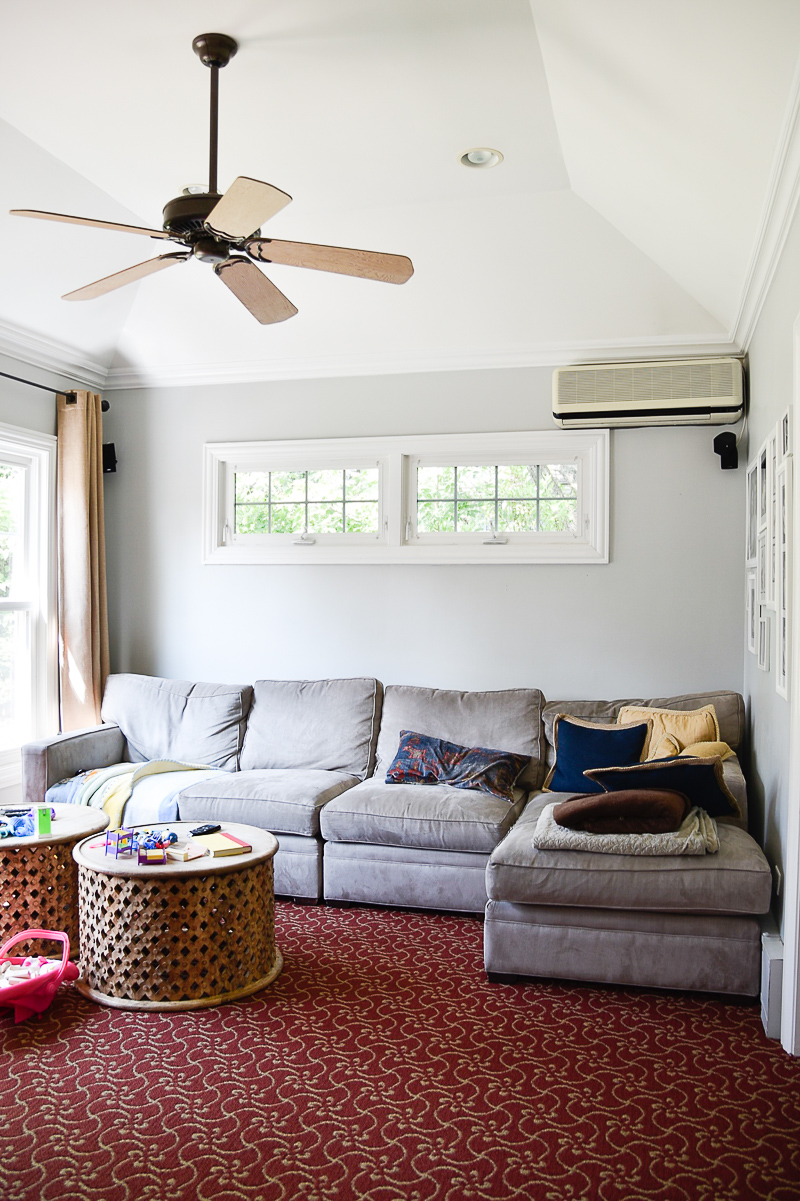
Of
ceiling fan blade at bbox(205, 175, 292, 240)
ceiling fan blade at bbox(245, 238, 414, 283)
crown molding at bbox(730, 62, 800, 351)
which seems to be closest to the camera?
ceiling fan blade at bbox(205, 175, 292, 240)

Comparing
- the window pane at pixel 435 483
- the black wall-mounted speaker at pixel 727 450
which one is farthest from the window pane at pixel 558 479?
the black wall-mounted speaker at pixel 727 450

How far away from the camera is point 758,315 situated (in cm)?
381

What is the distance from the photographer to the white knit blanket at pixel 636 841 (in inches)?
119

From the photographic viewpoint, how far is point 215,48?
2.84 metres

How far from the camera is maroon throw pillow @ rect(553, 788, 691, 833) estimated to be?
3.13 m

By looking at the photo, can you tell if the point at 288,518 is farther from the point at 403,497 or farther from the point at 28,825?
the point at 28,825

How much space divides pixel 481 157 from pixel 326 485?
200 centimetres

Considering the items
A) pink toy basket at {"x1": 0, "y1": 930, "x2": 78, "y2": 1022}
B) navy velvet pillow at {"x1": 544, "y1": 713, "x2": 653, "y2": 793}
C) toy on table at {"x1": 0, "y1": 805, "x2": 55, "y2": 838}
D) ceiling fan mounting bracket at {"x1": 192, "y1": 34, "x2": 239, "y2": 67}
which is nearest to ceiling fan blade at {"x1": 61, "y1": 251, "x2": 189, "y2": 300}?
ceiling fan mounting bracket at {"x1": 192, "y1": 34, "x2": 239, "y2": 67}

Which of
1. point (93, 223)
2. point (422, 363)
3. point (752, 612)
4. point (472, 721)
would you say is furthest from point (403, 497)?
point (93, 223)

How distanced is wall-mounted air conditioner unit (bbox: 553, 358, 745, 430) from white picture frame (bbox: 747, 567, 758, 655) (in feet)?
2.65

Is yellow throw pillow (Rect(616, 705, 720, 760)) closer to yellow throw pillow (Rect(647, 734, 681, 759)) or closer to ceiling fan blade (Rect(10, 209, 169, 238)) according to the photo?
yellow throw pillow (Rect(647, 734, 681, 759))

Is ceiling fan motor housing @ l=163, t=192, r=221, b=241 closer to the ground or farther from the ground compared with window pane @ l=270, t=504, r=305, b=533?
farther from the ground

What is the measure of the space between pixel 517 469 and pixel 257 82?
234 cm

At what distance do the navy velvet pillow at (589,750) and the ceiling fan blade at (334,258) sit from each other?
6.96 ft
